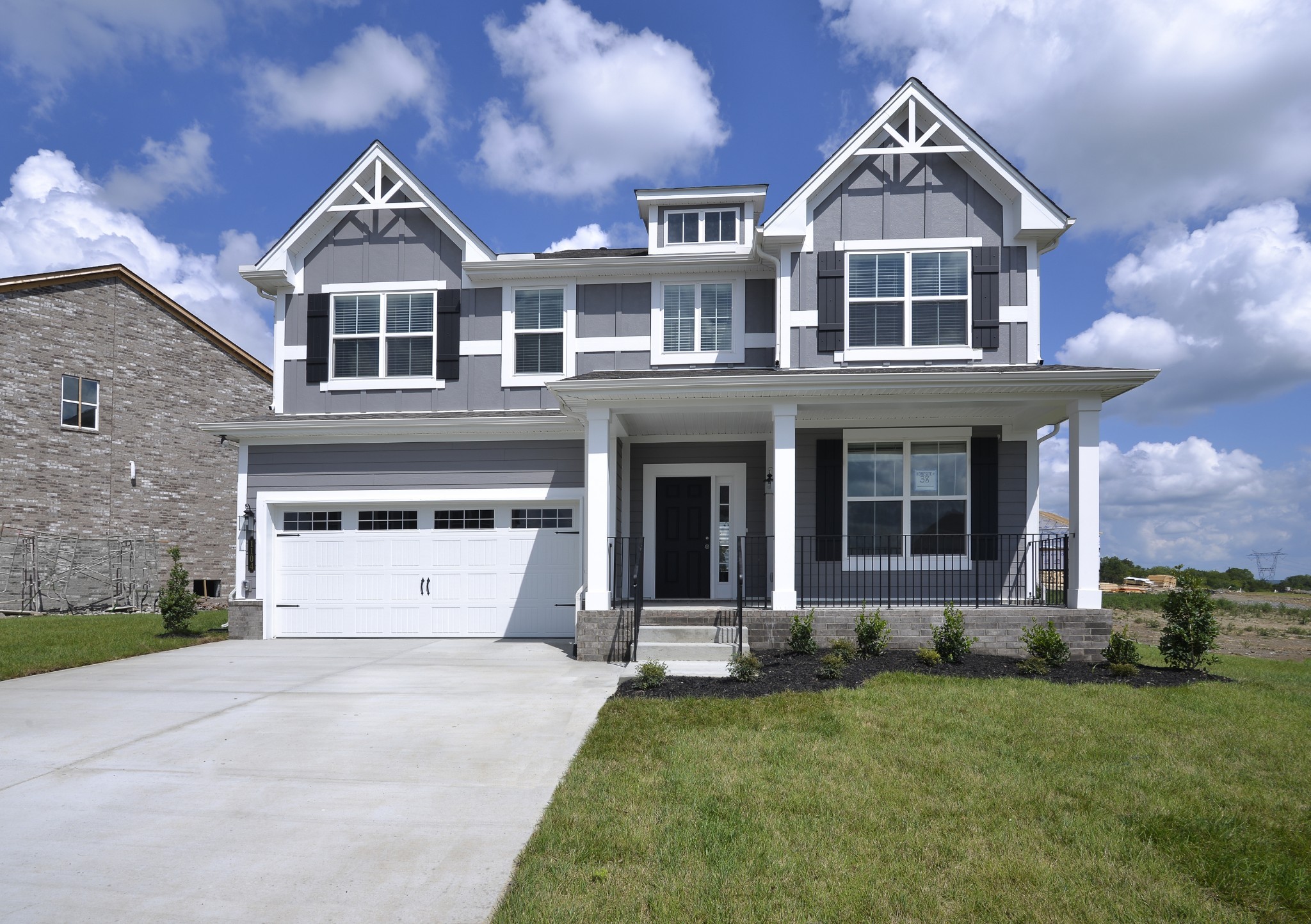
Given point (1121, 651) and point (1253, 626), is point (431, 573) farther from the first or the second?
point (1253, 626)

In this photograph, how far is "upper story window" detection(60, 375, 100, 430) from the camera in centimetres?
1980

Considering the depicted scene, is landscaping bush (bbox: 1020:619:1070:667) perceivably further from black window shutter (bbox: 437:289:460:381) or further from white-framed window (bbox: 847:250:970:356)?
black window shutter (bbox: 437:289:460:381)

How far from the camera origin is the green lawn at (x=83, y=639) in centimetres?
1083

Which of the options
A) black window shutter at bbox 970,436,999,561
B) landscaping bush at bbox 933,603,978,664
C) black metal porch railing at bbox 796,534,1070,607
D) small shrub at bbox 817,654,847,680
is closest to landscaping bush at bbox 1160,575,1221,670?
black metal porch railing at bbox 796,534,1070,607

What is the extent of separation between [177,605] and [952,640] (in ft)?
40.7

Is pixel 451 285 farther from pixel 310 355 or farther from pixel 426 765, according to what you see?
pixel 426 765

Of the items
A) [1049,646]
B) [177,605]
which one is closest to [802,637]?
[1049,646]

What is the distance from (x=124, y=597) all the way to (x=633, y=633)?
1584cm

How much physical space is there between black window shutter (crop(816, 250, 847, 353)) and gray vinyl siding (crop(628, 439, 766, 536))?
6.68 ft

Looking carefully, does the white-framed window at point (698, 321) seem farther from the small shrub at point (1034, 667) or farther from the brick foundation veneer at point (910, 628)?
the small shrub at point (1034, 667)

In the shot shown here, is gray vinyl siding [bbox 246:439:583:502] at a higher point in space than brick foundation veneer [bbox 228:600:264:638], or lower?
higher

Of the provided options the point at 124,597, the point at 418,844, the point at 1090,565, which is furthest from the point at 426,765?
the point at 124,597

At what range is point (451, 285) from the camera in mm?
14172

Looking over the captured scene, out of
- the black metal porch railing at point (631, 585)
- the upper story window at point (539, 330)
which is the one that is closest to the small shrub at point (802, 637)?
the black metal porch railing at point (631, 585)
